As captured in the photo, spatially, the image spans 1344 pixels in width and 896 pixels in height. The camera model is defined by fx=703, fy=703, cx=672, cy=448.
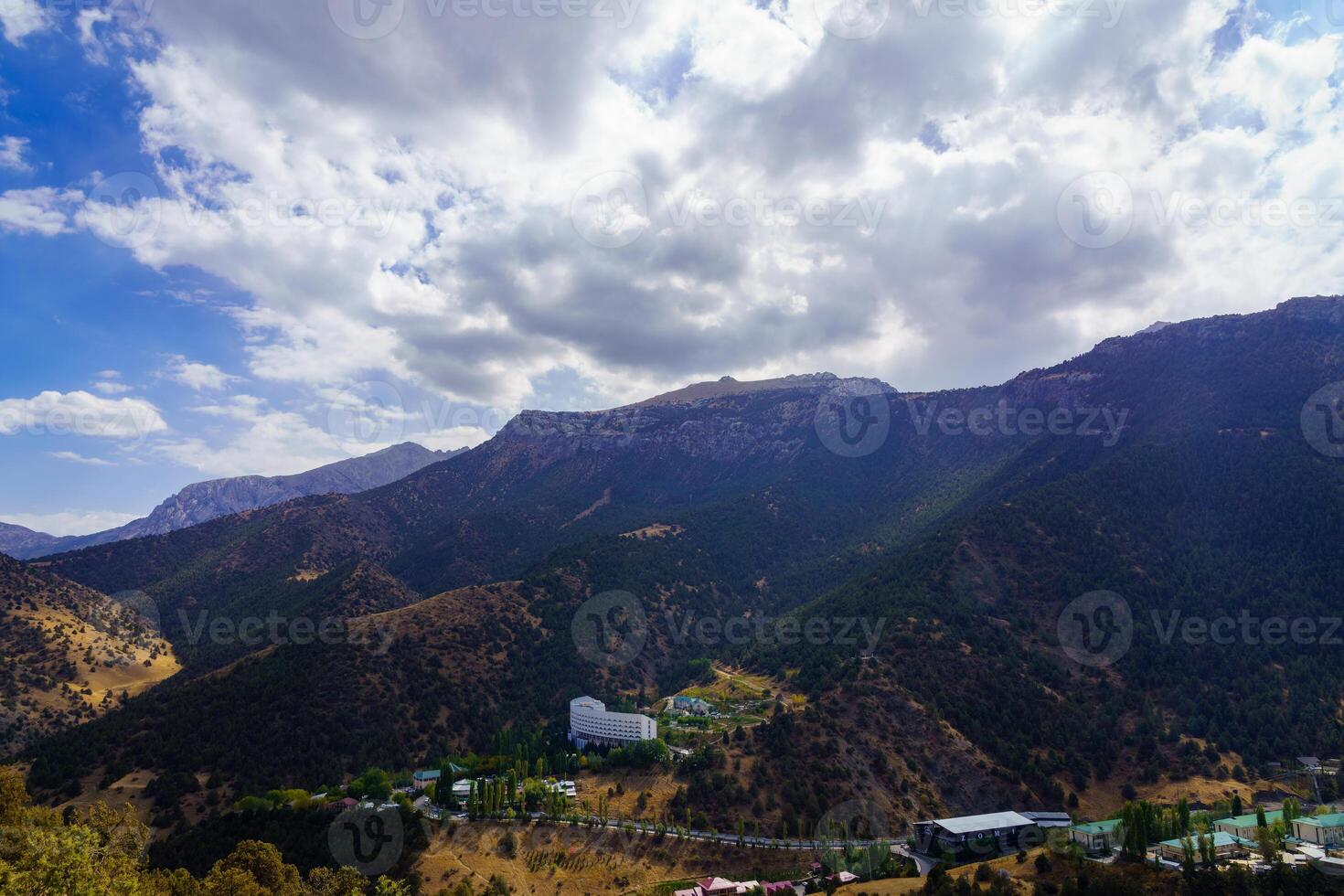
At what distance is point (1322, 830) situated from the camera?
49062mm

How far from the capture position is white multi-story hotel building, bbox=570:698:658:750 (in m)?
86.6

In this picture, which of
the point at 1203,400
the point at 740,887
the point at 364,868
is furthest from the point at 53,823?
the point at 1203,400

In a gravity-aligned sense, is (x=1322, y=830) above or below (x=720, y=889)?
above

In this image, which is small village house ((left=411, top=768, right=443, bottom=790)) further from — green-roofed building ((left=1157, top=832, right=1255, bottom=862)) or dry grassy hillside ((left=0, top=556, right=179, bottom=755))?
dry grassy hillside ((left=0, top=556, right=179, bottom=755))

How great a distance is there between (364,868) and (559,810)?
17019 mm

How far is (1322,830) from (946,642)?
4657 centimetres

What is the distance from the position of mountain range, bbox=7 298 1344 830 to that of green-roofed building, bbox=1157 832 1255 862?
25804mm

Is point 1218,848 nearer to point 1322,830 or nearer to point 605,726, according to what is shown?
point 1322,830

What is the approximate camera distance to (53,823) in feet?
152

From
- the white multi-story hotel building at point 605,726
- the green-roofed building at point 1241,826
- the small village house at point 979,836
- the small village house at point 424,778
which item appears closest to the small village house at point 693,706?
the white multi-story hotel building at point 605,726

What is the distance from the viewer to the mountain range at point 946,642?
7881 cm

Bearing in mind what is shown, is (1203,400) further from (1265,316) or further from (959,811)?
(959,811)

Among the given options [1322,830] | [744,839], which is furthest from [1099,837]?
[744,839]

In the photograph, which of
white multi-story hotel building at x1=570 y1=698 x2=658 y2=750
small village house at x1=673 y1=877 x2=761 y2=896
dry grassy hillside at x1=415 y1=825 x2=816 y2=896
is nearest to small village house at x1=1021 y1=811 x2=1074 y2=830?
dry grassy hillside at x1=415 y1=825 x2=816 y2=896
